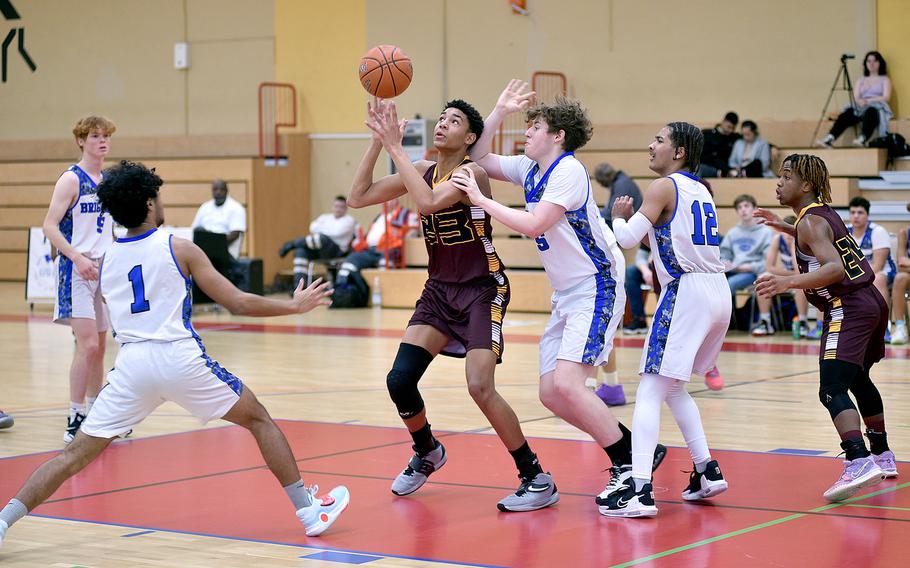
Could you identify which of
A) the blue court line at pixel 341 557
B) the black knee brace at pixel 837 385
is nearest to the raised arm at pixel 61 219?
the blue court line at pixel 341 557

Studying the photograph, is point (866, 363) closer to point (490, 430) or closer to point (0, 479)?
point (490, 430)

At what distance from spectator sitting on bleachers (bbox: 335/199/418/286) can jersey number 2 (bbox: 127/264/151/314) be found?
1203 cm

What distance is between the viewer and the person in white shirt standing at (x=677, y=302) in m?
4.80

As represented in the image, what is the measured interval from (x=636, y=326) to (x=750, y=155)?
12.4ft

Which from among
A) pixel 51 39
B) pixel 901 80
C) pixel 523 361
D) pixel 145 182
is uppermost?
pixel 51 39

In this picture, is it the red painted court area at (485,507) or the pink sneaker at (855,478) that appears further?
the pink sneaker at (855,478)

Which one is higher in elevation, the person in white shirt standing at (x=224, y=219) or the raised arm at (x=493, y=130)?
the raised arm at (x=493, y=130)

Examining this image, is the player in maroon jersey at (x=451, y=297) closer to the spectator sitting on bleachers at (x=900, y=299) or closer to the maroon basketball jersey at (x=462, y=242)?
the maroon basketball jersey at (x=462, y=242)

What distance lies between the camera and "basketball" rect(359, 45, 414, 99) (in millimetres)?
5617

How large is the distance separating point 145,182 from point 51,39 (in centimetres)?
1993

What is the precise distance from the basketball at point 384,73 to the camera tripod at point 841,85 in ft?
37.0

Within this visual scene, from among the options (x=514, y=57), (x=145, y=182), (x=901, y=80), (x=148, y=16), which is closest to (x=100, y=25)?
(x=148, y=16)

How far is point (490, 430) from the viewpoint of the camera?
6.99m

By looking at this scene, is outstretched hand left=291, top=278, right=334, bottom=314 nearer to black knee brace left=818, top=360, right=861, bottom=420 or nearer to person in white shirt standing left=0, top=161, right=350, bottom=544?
person in white shirt standing left=0, top=161, right=350, bottom=544
